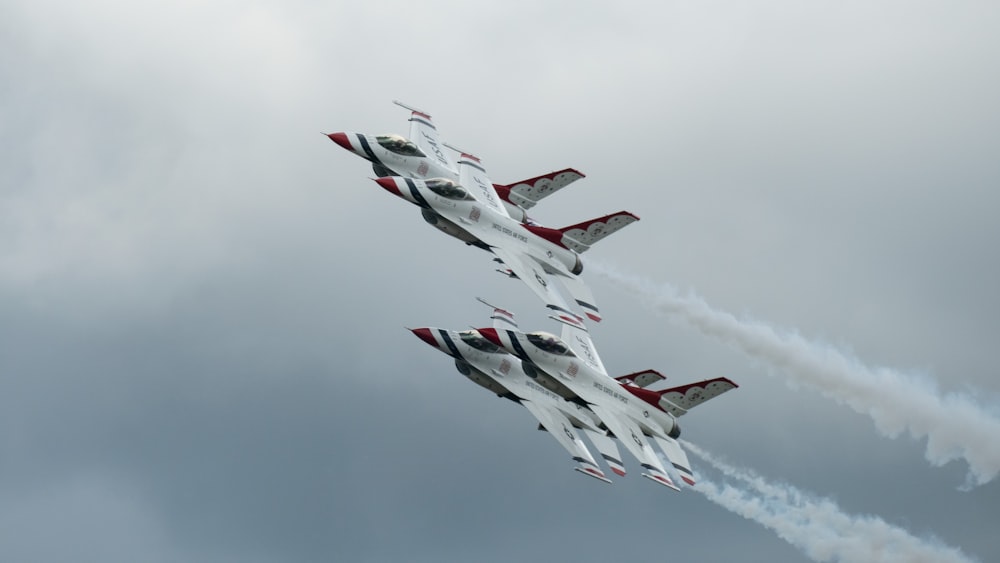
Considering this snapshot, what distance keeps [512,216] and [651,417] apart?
1593cm

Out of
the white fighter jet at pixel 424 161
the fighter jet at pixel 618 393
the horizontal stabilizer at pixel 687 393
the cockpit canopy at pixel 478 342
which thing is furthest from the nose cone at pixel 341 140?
the horizontal stabilizer at pixel 687 393

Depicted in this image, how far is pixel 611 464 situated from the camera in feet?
258

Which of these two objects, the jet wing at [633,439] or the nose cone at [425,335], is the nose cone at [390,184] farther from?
the jet wing at [633,439]

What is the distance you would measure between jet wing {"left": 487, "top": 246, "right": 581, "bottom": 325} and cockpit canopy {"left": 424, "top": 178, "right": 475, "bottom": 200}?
3107 millimetres

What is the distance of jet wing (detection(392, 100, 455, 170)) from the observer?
93188mm

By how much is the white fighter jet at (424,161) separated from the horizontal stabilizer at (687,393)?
1499cm

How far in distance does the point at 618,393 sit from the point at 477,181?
17000 mm

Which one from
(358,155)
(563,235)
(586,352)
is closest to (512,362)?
(586,352)

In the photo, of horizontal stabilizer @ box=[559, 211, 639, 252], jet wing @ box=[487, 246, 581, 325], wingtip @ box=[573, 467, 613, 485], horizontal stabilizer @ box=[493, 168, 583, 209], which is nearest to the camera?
wingtip @ box=[573, 467, 613, 485]

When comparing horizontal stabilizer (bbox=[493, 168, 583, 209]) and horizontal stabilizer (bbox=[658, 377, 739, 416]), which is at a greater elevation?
horizontal stabilizer (bbox=[493, 168, 583, 209])

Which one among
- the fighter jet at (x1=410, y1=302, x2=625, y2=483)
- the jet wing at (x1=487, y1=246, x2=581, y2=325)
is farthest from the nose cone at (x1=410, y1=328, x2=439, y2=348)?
the jet wing at (x1=487, y1=246, x2=581, y2=325)

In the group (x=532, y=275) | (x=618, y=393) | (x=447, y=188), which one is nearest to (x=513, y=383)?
(x=618, y=393)

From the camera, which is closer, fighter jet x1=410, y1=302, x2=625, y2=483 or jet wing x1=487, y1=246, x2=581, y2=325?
fighter jet x1=410, y1=302, x2=625, y2=483

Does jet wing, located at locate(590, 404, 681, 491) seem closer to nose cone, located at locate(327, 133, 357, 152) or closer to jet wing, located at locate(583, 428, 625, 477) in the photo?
jet wing, located at locate(583, 428, 625, 477)
